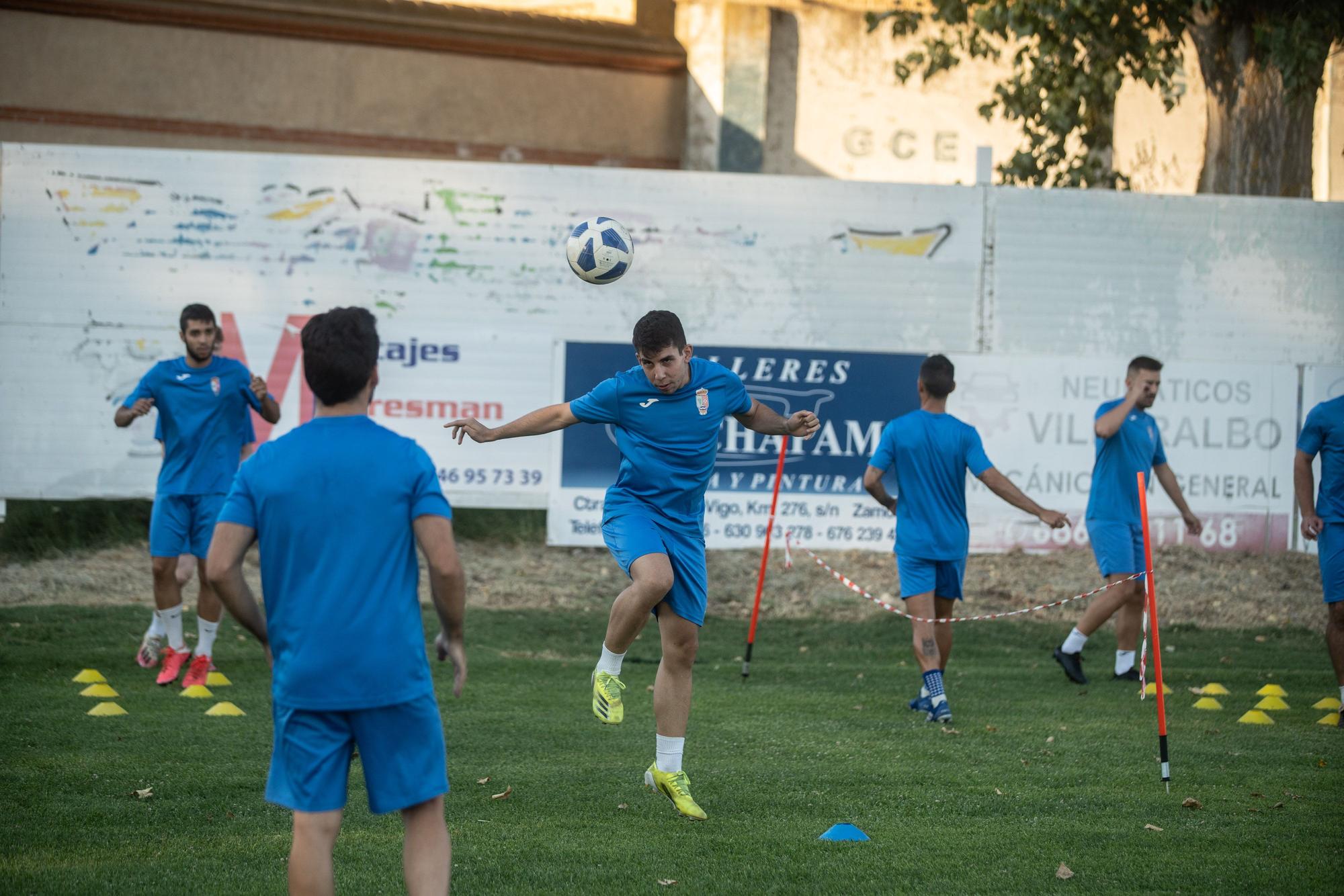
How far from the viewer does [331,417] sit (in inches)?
146

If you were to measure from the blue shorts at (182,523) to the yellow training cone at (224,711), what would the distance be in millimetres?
1443

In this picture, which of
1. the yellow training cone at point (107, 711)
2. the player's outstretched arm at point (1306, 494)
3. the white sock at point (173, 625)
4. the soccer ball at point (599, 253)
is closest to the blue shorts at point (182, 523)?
the white sock at point (173, 625)

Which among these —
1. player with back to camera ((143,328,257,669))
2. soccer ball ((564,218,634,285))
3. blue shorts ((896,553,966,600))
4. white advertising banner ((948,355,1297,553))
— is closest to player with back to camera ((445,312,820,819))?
soccer ball ((564,218,634,285))

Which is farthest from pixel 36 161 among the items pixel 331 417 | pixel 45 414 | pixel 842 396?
pixel 331 417

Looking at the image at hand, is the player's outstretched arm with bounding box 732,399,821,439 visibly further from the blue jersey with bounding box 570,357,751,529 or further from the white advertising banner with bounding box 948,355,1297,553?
the white advertising banner with bounding box 948,355,1297,553

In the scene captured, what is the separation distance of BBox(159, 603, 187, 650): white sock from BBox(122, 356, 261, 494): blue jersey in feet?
2.71

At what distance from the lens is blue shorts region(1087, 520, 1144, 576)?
9.58m

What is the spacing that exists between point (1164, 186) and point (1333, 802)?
1685cm

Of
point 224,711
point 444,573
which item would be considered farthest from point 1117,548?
point 444,573

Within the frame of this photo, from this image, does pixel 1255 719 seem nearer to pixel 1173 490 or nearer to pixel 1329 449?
pixel 1329 449

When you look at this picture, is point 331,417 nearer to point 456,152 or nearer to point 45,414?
point 45,414

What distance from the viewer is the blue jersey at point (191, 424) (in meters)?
8.98

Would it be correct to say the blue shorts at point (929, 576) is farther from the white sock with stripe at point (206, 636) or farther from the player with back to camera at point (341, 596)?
the player with back to camera at point (341, 596)

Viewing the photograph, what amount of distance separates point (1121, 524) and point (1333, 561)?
1.71 metres
